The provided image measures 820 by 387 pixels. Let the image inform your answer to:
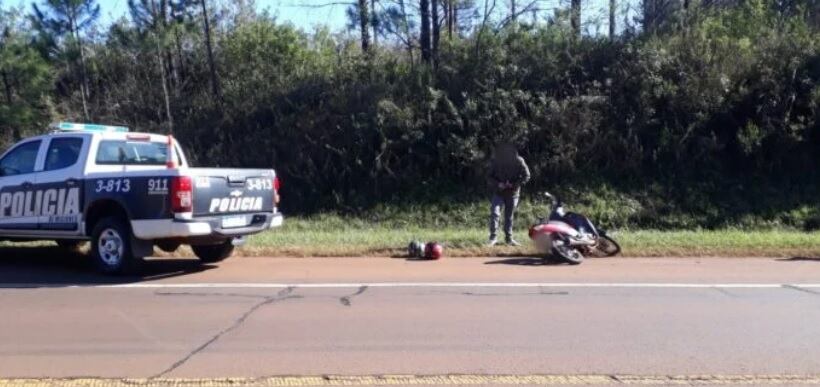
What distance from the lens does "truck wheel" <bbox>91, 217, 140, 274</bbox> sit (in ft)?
36.6

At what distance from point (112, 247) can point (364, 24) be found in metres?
16.2

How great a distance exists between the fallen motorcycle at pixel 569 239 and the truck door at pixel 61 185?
6300 mm

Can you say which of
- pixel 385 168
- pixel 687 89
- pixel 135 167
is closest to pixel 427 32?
pixel 385 168

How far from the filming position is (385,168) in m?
21.3

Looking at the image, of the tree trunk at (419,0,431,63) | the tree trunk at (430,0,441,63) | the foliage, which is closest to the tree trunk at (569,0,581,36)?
the foliage

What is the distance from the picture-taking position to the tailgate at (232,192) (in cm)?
1091

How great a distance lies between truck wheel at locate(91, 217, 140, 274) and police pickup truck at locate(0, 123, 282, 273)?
1cm

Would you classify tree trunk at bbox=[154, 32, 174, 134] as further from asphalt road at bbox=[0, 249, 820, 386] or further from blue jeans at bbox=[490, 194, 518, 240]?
asphalt road at bbox=[0, 249, 820, 386]

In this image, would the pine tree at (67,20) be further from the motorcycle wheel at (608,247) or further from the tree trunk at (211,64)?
the motorcycle wheel at (608,247)

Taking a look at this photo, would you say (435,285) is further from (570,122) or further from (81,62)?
(81,62)

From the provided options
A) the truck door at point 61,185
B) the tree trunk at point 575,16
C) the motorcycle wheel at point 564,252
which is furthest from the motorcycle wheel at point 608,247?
the tree trunk at point 575,16

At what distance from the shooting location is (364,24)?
26312mm

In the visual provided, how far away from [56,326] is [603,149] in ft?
50.6

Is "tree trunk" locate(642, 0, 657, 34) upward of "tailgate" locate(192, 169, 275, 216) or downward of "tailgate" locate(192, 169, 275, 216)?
upward
